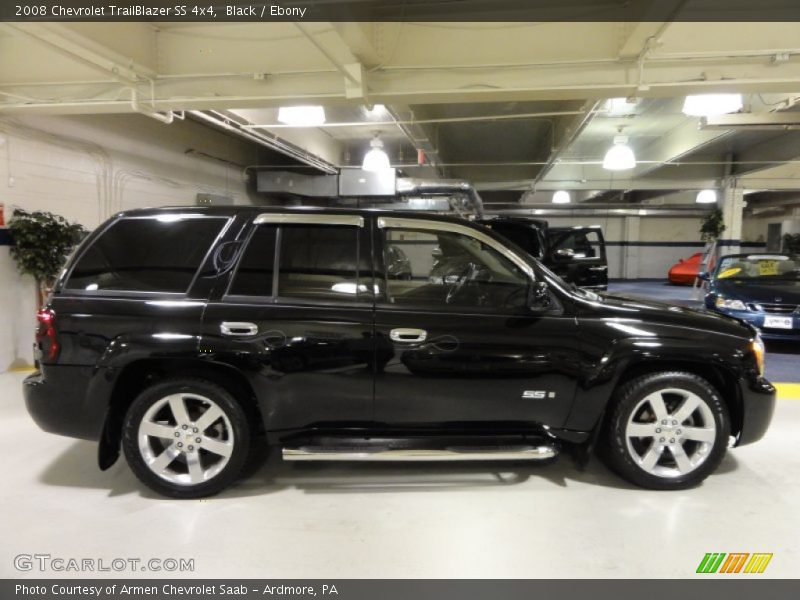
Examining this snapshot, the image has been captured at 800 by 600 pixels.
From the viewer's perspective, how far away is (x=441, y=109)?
22.4 feet

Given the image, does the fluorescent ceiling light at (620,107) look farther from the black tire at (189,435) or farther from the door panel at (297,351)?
the black tire at (189,435)

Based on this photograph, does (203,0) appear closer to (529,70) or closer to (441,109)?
(529,70)

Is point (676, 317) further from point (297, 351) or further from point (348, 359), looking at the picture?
point (297, 351)

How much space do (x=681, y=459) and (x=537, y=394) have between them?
3.14 ft

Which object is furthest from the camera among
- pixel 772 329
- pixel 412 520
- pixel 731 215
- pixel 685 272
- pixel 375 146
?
pixel 685 272

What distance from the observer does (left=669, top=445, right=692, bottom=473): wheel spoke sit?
2.65 meters

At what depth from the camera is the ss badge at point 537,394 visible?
257 cm

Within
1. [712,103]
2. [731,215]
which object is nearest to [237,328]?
[712,103]

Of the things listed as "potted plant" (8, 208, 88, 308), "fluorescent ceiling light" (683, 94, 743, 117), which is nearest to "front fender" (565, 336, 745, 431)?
"fluorescent ceiling light" (683, 94, 743, 117)

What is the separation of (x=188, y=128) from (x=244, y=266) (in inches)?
258

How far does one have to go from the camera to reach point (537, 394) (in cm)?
257

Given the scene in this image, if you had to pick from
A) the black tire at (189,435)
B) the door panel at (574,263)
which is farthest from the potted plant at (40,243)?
the door panel at (574,263)

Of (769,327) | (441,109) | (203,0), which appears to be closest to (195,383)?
(203,0)

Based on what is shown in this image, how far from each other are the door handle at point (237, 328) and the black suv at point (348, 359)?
0.01m
